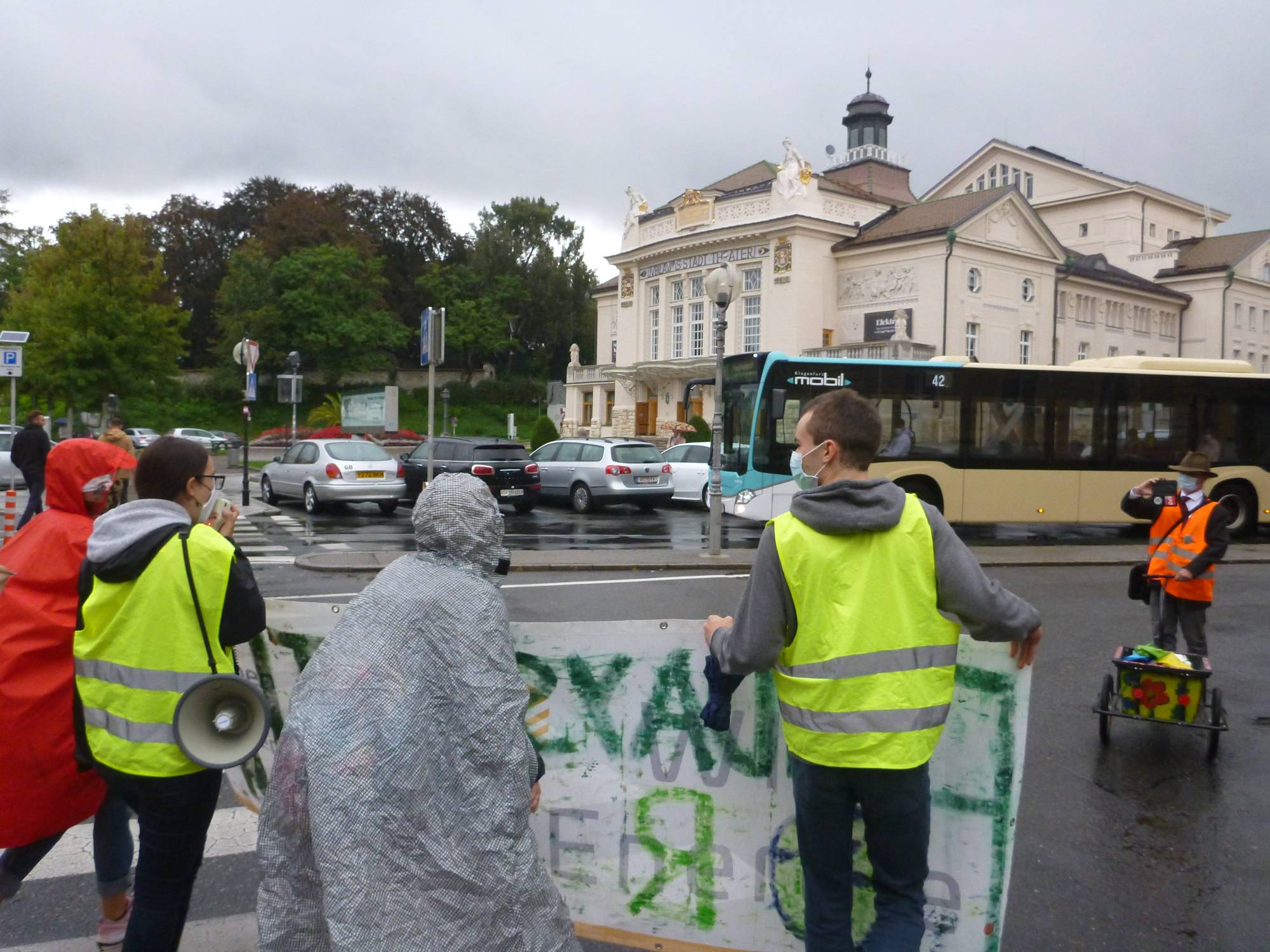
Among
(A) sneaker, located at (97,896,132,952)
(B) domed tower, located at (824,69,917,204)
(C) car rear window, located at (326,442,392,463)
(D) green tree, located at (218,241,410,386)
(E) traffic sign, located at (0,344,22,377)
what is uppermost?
(B) domed tower, located at (824,69,917,204)

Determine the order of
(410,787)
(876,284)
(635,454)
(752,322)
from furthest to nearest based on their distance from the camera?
1. (752,322)
2. (876,284)
3. (635,454)
4. (410,787)

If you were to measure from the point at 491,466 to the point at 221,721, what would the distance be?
61.9 feet

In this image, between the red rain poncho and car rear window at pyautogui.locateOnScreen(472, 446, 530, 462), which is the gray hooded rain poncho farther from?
car rear window at pyautogui.locateOnScreen(472, 446, 530, 462)

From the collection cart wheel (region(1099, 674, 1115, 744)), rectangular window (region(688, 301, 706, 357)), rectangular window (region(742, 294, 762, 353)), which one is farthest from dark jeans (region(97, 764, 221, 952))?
rectangular window (region(688, 301, 706, 357))

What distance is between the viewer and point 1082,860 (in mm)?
4691

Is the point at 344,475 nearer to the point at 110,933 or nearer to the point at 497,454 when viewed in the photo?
the point at 497,454

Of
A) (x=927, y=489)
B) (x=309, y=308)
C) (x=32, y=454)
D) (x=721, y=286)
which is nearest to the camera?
(x=721, y=286)

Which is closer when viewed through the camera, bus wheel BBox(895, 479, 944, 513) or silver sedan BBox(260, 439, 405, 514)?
bus wheel BBox(895, 479, 944, 513)

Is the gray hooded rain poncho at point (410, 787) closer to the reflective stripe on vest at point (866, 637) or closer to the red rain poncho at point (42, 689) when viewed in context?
the reflective stripe on vest at point (866, 637)

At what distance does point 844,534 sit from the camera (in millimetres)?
2852

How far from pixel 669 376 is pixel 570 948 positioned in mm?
56840

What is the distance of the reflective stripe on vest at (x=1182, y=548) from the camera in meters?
6.79

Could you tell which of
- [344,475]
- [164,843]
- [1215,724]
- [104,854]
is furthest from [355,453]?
[164,843]

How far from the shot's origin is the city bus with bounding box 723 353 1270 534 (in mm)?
18453
